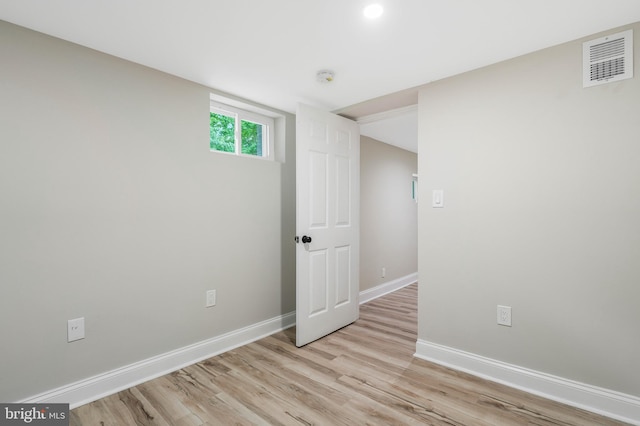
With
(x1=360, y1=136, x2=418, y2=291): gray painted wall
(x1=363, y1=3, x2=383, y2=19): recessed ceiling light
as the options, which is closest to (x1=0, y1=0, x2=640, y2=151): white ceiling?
(x1=363, y1=3, x2=383, y2=19): recessed ceiling light

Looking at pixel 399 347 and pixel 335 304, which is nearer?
pixel 399 347

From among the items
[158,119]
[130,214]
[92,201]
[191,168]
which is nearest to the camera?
[92,201]

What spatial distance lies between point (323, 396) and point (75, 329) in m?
1.58

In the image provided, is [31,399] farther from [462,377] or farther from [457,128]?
[457,128]

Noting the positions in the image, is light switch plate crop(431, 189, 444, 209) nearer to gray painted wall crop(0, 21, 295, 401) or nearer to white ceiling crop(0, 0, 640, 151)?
white ceiling crop(0, 0, 640, 151)

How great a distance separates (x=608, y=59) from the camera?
5.71ft

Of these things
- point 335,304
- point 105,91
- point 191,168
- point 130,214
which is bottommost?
point 335,304

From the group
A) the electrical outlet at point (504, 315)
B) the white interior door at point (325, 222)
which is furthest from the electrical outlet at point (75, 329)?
the electrical outlet at point (504, 315)

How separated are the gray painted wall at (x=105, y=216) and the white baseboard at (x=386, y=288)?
186 centimetres

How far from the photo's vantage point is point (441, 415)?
1.75m

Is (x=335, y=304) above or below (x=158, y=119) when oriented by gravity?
below

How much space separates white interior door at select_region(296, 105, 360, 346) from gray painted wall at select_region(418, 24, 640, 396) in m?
0.85

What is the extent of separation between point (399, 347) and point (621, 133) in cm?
212

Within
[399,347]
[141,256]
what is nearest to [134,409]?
[141,256]
